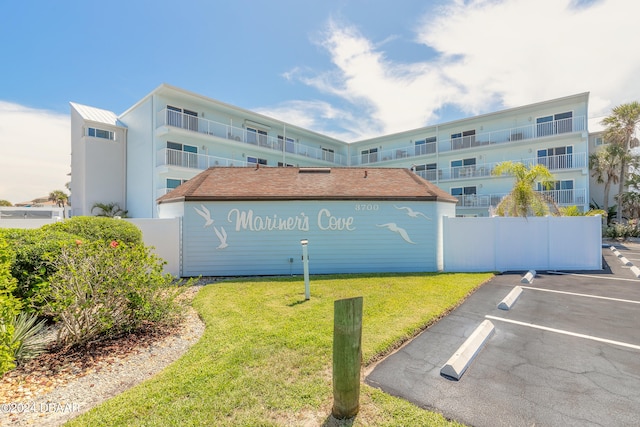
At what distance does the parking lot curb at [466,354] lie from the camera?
12.5ft

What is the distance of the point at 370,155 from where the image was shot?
3262 cm

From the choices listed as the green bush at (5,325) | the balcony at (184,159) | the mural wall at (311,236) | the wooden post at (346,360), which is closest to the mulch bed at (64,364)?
the green bush at (5,325)

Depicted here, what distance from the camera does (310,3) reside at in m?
10.1

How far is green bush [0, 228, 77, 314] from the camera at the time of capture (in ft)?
16.0

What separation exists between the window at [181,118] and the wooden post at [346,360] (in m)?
21.4

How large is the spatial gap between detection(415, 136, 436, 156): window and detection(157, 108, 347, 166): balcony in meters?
9.38

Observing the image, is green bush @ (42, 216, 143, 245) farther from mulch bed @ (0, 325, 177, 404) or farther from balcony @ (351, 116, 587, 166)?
balcony @ (351, 116, 587, 166)

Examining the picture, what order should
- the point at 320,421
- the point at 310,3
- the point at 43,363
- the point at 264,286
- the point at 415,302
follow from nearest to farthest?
the point at 320,421 < the point at 43,363 < the point at 415,302 < the point at 264,286 < the point at 310,3

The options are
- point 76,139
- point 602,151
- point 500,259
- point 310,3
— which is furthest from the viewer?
point 602,151

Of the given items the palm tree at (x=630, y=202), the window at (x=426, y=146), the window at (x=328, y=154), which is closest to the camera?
the palm tree at (x=630, y=202)

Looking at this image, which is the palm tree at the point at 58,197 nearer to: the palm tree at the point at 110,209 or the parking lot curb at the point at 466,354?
the palm tree at the point at 110,209

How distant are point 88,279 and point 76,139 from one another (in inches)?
931

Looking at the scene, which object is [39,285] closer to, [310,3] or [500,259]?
[310,3]

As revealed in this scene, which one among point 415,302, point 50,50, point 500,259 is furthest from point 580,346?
point 50,50
